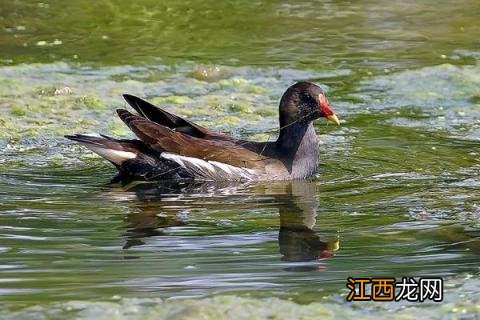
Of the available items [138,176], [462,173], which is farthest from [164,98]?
[462,173]

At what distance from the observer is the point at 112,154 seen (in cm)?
817

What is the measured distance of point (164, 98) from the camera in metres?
10.0

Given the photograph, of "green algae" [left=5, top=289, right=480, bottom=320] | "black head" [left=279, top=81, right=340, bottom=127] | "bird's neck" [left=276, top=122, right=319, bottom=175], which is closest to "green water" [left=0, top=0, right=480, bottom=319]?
"green algae" [left=5, top=289, right=480, bottom=320]

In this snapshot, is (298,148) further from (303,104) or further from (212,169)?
(212,169)

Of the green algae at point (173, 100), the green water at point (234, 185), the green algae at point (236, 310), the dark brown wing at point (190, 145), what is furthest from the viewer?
the green algae at point (173, 100)

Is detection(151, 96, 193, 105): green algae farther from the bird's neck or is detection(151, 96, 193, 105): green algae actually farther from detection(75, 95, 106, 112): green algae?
the bird's neck

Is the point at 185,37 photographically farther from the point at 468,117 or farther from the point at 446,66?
the point at 468,117

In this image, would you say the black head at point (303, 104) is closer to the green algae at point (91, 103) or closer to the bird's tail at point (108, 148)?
the bird's tail at point (108, 148)

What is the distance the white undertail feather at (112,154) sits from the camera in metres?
8.17

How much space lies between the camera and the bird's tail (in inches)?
322

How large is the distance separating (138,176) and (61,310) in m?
3.39

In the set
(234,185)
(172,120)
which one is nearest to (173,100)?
(172,120)

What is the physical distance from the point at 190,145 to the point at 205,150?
0.37 ft

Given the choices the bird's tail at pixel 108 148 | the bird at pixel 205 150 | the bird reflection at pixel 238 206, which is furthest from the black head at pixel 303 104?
the bird's tail at pixel 108 148
